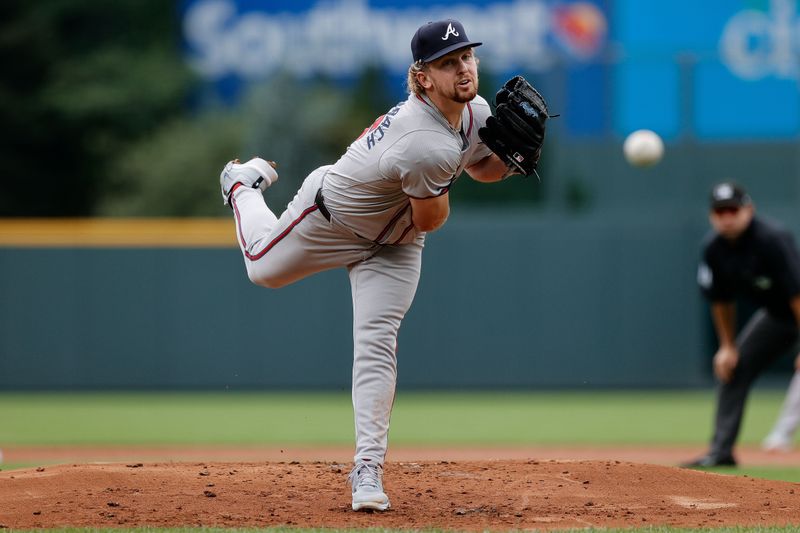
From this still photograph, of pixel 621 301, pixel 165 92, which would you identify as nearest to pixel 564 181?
pixel 621 301

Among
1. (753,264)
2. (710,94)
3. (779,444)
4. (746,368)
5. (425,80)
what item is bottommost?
(779,444)

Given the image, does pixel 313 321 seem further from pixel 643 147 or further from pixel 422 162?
pixel 422 162

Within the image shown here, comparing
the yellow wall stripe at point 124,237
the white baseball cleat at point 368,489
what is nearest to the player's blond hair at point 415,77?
the white baseball cleat at point 368,489

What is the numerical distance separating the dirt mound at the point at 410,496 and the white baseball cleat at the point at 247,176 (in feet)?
4.21

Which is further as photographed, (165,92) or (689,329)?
(165,92)

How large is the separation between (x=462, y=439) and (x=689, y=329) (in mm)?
5584

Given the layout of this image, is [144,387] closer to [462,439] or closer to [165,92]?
[462,439]

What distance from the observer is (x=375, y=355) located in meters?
4.77

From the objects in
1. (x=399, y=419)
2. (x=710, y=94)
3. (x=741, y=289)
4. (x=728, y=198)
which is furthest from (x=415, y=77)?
(x=710, y=94)

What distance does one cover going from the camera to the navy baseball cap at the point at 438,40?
4480 millimetres

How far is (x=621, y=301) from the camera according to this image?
1395 centimetres

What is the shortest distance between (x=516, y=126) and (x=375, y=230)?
2.26 ft

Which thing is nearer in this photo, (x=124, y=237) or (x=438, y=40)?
(x=438, y=40)

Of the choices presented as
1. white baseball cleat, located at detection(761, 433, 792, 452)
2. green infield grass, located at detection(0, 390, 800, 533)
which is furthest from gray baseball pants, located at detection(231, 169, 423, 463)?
white baseball cleat, located at detection(761, 433, 792, 452)
